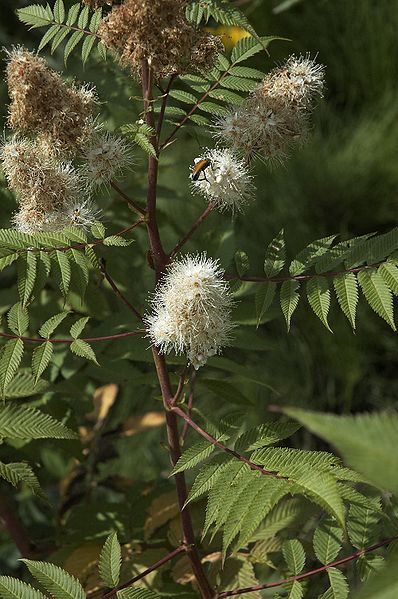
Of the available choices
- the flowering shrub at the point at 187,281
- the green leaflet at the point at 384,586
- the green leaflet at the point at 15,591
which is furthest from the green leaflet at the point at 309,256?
the green leaflet at the point at 384,586

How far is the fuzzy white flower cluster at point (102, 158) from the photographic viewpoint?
1.09 m

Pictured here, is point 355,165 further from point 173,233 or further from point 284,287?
point 284,287

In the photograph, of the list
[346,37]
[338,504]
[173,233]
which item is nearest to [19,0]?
[346,37]

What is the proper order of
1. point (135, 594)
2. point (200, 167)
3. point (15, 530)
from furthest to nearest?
1. point (15, 530)
2. point (200, 167)
3. point (135, 594)

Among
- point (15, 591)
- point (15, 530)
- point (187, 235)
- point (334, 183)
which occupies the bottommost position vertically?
point (15, 530)

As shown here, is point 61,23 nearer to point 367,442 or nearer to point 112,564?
point 112,564

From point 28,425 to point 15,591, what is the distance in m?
0.26

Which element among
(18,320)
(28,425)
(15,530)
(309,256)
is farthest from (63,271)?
(15,530)

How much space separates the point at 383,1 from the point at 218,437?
8.50 ft

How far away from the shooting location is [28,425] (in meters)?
1.12

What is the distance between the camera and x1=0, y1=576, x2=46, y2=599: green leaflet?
3.05 ft

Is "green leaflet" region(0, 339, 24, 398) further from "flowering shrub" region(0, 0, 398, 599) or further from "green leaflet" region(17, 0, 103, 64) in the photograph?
"green leaflet" region(17, 0, 103, 64)

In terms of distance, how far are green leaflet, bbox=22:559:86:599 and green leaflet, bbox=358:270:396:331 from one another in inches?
21.1

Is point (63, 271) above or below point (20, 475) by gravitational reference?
above
